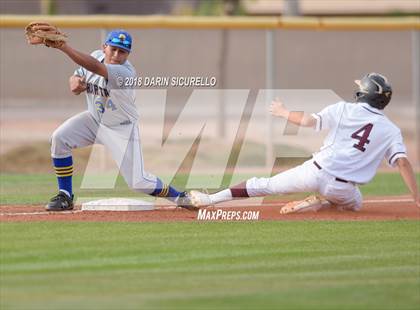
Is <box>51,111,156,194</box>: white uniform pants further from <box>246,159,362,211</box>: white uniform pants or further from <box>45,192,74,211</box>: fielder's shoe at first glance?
<box>246,159,362,211</box>: white uniform pants

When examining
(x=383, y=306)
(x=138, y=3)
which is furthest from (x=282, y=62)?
(x=138, y=3)

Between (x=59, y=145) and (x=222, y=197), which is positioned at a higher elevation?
(x=59, y=145)

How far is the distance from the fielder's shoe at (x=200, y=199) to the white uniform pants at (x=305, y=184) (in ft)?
1.76

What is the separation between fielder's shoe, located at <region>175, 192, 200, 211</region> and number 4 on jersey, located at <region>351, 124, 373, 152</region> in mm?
2117

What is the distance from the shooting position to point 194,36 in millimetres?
22016

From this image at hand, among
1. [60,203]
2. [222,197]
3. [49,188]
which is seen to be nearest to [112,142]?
[60,203]

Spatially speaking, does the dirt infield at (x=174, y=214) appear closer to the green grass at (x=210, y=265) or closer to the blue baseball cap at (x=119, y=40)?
the green grass at (x=210, y=265)

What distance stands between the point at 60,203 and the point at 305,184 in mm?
2876

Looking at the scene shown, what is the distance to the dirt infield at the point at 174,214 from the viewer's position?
1206 cm

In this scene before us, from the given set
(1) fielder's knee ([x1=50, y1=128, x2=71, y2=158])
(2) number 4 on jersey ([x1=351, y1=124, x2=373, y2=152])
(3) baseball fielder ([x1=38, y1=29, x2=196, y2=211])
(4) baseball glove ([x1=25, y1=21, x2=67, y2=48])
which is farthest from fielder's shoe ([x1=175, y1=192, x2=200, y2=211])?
(4) baseball glove ([x1=25, y1=21, x2=67, y2=48])

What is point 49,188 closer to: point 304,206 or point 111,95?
point 111,95

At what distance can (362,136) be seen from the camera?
40.2 ft
